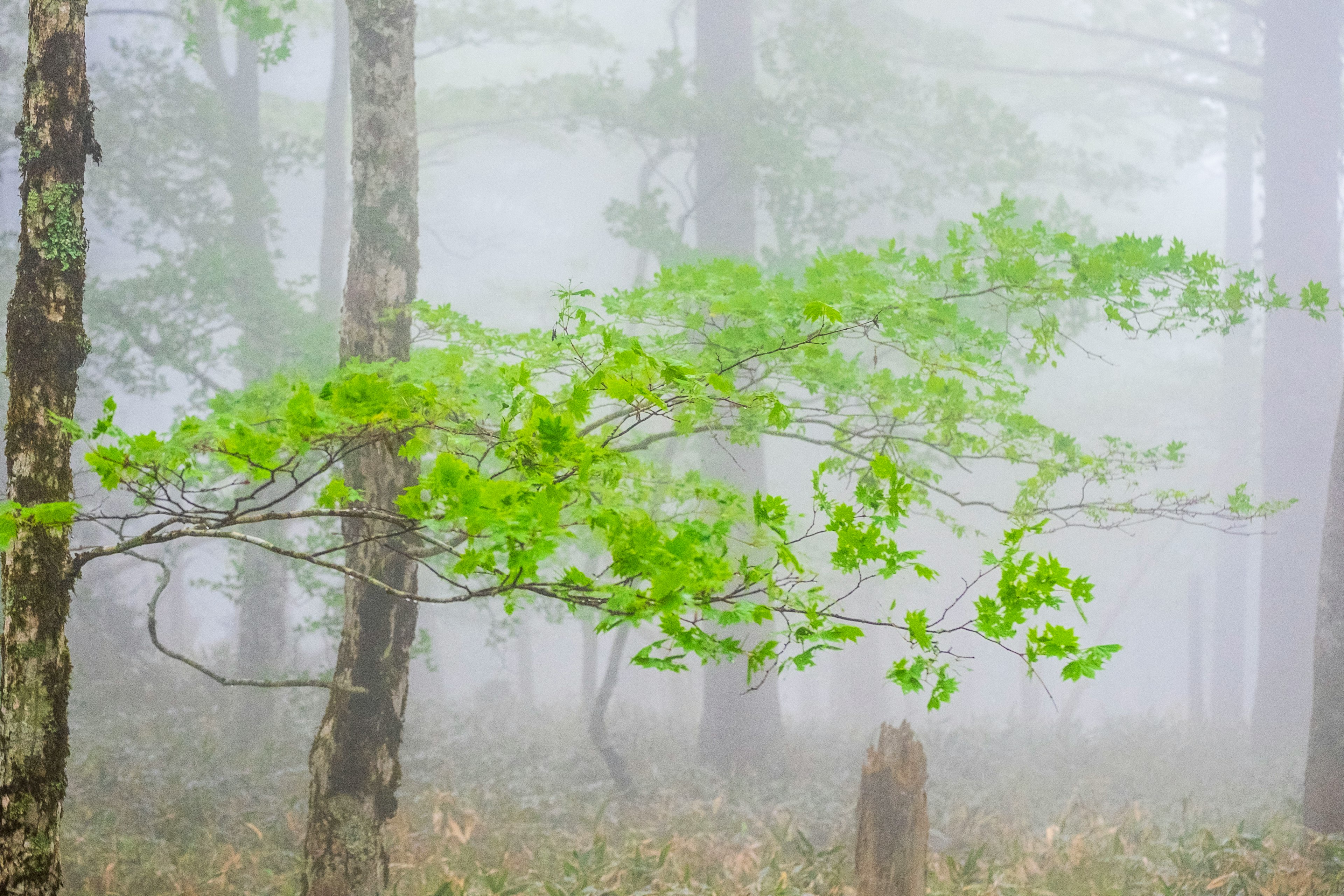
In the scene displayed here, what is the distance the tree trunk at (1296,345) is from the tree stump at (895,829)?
11.6 meters

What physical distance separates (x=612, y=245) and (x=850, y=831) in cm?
3005

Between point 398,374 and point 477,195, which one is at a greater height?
point 477,195

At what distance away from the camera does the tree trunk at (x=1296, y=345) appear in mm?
15680

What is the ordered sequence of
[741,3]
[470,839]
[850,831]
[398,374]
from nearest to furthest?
1. [398,374]
2. [470,839]
3. [850,831]
4. [741,3]

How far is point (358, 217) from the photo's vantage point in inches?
268

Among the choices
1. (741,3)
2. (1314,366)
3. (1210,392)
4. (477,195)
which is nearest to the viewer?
(741,3)

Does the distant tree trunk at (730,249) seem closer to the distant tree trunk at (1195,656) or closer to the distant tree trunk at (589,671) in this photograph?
the distant tree trunk at (589,671)

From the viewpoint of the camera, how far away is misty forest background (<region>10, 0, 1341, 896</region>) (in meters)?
8.73

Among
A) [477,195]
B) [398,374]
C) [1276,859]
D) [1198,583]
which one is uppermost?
[477,195]

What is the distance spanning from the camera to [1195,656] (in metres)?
20.2

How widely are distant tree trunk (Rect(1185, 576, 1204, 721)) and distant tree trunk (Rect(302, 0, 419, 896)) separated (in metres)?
16.4

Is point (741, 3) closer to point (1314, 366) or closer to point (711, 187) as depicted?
point (711, 187)

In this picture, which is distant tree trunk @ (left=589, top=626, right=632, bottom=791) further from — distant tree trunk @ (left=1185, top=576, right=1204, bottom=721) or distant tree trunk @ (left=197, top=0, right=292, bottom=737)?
distant tree trunk @ (left=1185, top=576, right=1204, bottom=721)

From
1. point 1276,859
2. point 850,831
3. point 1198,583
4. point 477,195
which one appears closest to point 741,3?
point 850,831
